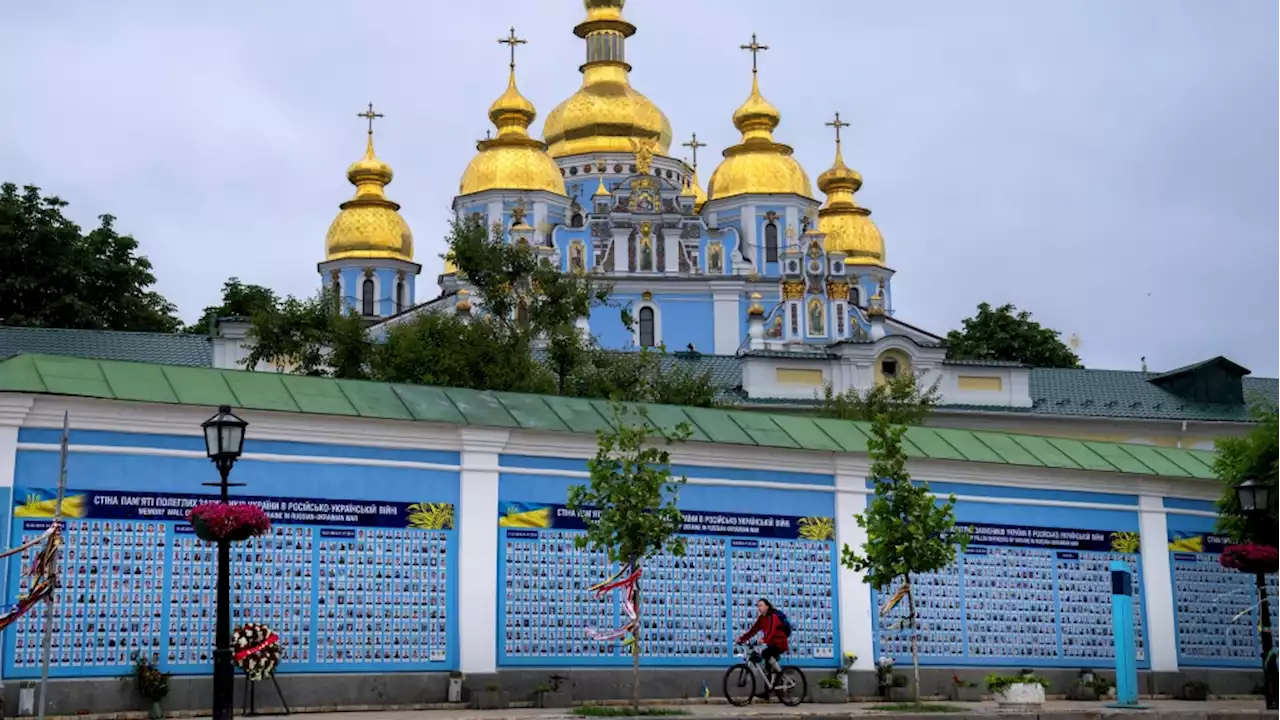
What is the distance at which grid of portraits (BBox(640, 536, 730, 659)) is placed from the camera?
21.6 m

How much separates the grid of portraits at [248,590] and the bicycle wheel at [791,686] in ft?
17.6

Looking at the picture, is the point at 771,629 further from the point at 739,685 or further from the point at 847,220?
the point at 847,220

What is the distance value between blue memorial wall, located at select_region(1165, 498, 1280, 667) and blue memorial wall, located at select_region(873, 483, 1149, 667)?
729mm

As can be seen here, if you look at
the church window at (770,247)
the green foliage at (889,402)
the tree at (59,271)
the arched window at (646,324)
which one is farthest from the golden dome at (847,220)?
the tree at (59,271)

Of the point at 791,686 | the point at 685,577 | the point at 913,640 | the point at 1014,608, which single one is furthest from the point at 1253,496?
the point at 685,577

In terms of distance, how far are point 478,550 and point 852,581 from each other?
5116 millimetres

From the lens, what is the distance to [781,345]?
6300cm

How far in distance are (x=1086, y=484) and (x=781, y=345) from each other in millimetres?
38515

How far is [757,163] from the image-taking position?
239 feet

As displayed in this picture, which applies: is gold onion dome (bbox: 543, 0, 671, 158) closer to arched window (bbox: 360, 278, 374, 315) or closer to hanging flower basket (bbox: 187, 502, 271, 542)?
arched window (bbox: 360, 278, 374, 315)

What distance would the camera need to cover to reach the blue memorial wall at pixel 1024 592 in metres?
23.3

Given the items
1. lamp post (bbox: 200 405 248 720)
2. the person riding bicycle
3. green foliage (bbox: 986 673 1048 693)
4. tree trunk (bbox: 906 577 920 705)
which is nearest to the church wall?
tree trunk (bbox: 906 577 920 705)

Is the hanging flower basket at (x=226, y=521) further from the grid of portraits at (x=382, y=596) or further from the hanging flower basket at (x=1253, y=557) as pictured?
the hanging flower basket at (x=1253, y=557)

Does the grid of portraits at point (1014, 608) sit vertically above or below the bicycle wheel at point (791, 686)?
above
